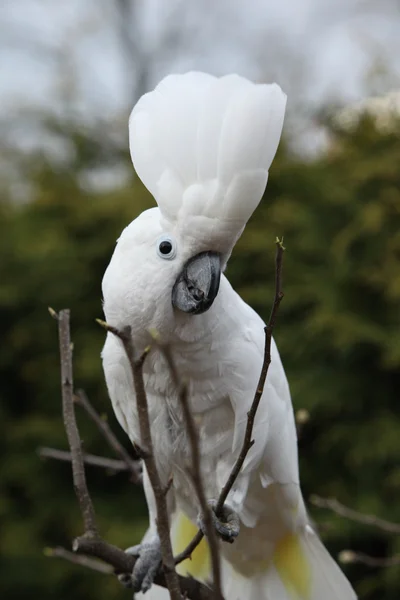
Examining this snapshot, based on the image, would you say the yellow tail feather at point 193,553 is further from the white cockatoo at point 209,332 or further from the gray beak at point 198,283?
the gray beak at point 198,283

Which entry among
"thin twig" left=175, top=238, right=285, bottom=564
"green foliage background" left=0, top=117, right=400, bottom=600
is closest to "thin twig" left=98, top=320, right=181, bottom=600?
"thin twig" left=175, top=238, right=285, bottom=564

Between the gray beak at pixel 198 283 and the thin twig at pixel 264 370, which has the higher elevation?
the gray beak at pixel 198 283

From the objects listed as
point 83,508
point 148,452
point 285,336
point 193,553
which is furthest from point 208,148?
point 285,336

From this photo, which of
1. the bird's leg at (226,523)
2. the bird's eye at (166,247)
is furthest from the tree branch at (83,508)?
the bird's eye at (166,247)

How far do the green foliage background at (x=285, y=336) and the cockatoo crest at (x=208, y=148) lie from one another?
65.8 inches

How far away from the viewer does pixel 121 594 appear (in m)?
3.32

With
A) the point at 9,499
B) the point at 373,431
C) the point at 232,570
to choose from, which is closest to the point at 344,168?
the point at 373,431

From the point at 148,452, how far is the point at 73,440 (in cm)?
33

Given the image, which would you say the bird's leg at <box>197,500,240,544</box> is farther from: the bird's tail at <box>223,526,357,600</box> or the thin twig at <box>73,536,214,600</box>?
the bird's tail at <box>223,526,357,600</box>

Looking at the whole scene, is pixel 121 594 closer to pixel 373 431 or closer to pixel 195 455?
pixel 373 431

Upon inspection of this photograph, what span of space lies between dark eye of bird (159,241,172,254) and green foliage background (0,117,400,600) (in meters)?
1.62

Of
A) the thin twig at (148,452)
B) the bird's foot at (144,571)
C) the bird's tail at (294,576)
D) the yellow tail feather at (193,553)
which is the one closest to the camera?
the thin twig at (148,452)

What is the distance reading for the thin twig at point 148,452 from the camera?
3.72ft

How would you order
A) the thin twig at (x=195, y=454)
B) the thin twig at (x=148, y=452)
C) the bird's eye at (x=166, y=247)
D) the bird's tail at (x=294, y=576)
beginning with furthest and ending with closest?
the bird's tail at (x=294, y=576)
the bird's eye at (x=166, y=247)
the thin twig at (x=148, y=452)
the thin twig at (x=195, y=454)
